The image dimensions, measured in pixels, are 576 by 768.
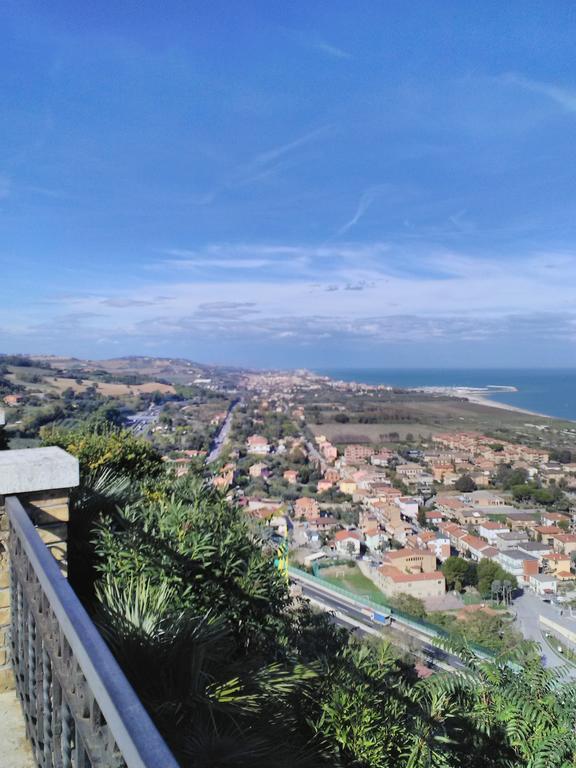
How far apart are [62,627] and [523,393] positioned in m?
162

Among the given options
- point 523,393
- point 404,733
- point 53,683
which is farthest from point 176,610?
point 523,393

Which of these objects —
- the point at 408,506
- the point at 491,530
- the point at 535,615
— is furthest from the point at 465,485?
the point at 535,615

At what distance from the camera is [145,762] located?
70 cm

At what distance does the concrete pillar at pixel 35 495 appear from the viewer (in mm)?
2096

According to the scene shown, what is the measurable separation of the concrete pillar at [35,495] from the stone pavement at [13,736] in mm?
101

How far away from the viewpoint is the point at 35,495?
220cm

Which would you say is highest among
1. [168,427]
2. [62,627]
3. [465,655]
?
[62,627]

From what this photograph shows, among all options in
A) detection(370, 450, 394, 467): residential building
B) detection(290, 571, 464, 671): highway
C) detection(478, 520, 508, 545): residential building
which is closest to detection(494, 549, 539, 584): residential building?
detection(478, 520, 508, 545): residential building

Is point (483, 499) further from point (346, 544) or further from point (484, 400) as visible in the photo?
point (484, 400)

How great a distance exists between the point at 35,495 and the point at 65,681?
1.19 meters

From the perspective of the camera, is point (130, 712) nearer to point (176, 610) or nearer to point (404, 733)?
point (176, 610)

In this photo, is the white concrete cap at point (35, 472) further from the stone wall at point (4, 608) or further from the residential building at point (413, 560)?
the residential building at point (413, 560)

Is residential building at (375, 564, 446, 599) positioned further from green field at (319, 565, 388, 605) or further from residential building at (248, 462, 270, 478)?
residential building at (248, 462, 270, 478)

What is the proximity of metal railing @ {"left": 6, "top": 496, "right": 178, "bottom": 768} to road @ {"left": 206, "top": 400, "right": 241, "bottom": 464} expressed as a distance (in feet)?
110
